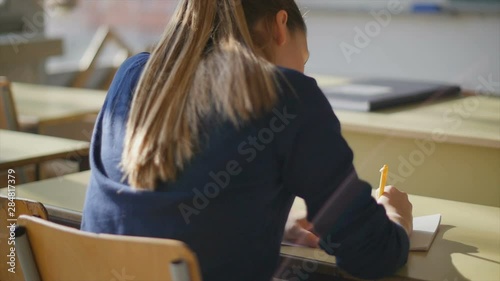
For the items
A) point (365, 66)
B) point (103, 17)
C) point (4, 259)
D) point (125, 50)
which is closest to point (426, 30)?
point (365, 66)

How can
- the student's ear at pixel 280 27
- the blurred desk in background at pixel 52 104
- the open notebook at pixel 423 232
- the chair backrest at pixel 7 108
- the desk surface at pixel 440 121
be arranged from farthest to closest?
the blurred desk in background at pixel 52 104 → the chair backrest at pixel 7 108 → the desk surface at pixel 440 121 → the open notebook at pixel 423 232 → the student's ear at pixel 280 27

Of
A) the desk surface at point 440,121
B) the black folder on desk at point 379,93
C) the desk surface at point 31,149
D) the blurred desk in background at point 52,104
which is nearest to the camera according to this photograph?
the desk surface at point 31,149

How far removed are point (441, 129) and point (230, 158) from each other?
135cm

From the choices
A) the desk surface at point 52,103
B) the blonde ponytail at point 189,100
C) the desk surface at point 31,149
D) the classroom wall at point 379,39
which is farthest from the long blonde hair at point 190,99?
the classroom wall at point 379,39

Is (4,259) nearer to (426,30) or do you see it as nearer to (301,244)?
(301,244)

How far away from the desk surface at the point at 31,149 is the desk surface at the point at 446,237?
0.23 m

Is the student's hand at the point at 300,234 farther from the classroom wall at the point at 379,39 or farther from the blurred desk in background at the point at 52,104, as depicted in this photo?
the classroom wall at the point at 379,39

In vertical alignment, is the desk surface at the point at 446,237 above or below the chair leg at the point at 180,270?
below

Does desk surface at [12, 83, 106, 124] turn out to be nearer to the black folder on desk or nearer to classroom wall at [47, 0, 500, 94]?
the black folder on desk

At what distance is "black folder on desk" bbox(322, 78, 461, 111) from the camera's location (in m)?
2.74

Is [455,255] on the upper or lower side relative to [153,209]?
lower

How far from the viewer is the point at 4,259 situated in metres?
1.58

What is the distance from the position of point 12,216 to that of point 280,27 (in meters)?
0.63

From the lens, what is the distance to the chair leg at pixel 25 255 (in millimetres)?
1228
